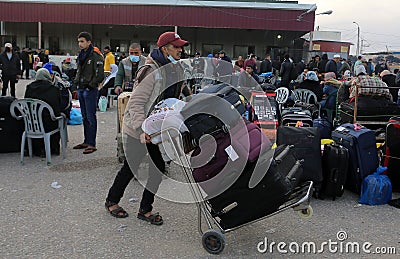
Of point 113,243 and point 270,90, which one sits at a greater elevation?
point 270,90

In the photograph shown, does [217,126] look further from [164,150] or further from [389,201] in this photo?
[389,201]

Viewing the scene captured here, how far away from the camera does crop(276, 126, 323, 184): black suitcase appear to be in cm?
467

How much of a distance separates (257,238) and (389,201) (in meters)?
1.89

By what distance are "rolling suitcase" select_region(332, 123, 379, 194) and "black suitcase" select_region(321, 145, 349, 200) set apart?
6.3 inches

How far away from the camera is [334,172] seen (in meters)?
4.78

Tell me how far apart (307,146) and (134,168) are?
1967 millimetres

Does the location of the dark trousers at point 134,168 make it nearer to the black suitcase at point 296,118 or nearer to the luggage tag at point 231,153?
the luggage tag at point 231,153

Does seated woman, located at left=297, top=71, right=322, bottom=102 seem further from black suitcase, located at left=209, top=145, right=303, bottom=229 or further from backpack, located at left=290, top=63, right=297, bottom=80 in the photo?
black suitcase, located at left=209, top=145, right=303, bottom=229

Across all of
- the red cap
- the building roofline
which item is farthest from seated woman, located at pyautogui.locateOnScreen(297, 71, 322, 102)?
the building roofline

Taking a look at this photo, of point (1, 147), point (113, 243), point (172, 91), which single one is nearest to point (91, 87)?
point (1, 147)

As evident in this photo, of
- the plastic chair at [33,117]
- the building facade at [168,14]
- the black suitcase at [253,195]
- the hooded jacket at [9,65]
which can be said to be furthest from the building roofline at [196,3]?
the black suitcase at [253,195]

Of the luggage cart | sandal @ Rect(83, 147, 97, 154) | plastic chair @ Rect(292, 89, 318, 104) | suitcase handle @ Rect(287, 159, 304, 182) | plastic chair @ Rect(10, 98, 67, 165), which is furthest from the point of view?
plastic chair @ Rect(292, 89, 318, 104)

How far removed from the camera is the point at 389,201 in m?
4.75

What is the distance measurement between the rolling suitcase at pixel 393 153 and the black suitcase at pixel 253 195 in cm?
212
